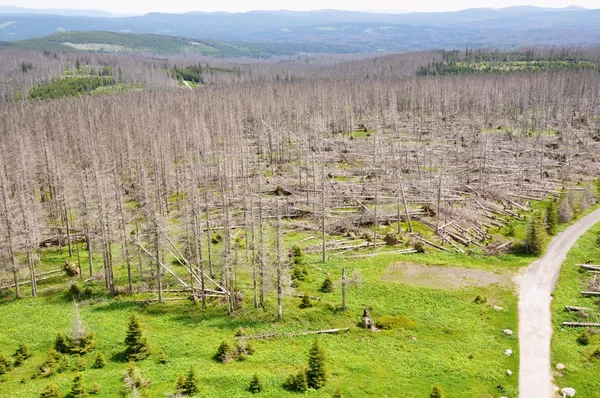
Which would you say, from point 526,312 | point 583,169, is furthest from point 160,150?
point 583,169

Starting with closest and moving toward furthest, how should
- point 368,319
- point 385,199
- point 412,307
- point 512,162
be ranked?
point 368,319
point 412,307
point 385,199
point 512,162

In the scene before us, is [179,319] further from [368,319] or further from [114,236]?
[368,319]

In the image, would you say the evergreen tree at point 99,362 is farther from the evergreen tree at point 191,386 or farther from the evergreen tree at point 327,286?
the evergreen tree at point 327,286

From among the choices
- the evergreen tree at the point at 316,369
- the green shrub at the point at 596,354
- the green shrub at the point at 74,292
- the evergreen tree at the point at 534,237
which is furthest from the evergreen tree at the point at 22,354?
the evergreen tree at the point at 534,237

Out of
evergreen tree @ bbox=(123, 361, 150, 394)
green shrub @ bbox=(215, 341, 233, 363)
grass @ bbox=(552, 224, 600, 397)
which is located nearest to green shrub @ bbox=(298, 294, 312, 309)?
green shrub @ bbox=(215, 341, 233, 363)

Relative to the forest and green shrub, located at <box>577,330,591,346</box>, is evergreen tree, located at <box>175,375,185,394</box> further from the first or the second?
green shrub, located at <box>577,330,591,346</box>

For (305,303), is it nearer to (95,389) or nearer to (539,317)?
(95,389)
